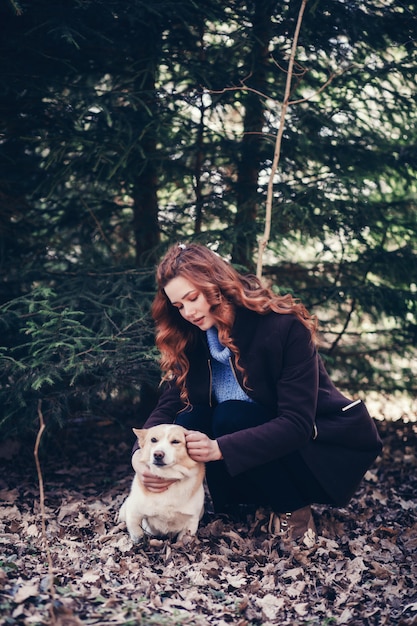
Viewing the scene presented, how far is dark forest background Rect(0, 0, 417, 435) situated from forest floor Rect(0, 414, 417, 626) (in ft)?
2.65

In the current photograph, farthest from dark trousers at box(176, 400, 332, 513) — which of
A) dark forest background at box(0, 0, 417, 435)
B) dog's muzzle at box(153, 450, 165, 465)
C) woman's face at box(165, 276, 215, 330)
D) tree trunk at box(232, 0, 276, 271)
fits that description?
tree trunk at box(232, 0, 276, 271)

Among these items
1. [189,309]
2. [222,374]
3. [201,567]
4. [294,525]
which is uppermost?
[189,309]

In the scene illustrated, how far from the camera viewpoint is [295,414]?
335 cm

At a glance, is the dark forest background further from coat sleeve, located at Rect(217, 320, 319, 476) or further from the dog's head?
coat sleeve, located at Rect(217, 320, 319, 476)

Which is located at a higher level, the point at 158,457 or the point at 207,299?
the point at 207,299

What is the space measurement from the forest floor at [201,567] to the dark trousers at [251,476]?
21cm

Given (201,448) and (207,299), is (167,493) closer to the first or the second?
(201,448)

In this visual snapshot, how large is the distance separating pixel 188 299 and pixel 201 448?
854mm

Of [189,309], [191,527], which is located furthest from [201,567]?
[189,309]

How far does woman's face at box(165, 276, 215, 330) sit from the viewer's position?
11.1ft

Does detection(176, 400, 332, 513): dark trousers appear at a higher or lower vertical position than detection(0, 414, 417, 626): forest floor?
higher

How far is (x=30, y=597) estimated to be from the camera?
8.73 feet

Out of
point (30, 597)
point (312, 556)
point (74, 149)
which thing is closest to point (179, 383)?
point (312, 556)

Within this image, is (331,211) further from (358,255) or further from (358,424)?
(358,424)
